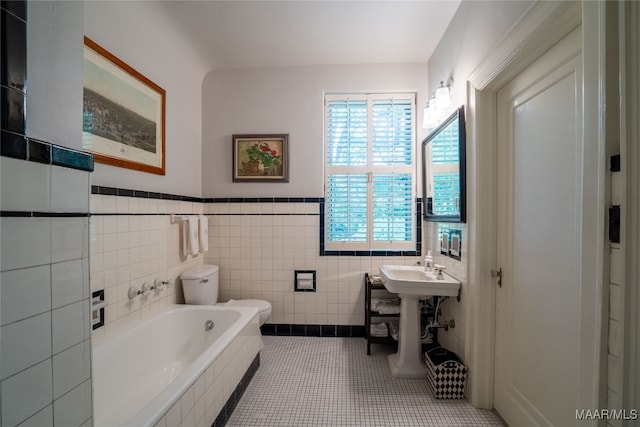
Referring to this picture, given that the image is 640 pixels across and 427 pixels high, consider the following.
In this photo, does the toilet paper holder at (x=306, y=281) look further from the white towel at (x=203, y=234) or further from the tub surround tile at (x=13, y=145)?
the tub surround tile at (x=13, y=145)

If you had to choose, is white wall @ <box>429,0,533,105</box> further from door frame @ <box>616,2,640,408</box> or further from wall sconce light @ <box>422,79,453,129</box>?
door frame @ <box>616,2,640,408</box>

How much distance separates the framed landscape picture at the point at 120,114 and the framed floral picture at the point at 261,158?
Answer: 74 cm

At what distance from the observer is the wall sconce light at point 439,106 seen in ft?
6.27

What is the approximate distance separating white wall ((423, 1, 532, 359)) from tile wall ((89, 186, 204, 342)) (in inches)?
87.8

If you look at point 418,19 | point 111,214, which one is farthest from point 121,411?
point 418,19

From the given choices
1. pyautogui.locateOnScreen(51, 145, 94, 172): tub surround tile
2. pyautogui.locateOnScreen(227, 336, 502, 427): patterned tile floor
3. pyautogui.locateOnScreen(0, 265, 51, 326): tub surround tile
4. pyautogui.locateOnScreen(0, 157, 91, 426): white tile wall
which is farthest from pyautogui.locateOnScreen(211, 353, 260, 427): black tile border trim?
pyautogui.locateOnScreen(51, 145, 94, 172): tub surround tile

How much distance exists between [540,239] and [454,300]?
82 centimetres

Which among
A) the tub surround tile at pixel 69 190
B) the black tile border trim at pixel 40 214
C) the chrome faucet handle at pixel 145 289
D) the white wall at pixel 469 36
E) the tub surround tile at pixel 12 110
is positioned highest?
the white wall at pixel 469 36

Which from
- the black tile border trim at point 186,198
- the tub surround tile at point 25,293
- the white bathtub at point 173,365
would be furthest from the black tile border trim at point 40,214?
the black tile border trim at point 186,198

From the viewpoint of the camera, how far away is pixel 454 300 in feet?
6.24

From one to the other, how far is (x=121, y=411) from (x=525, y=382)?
2.21m

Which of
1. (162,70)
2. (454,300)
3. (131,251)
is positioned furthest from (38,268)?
(454,300)

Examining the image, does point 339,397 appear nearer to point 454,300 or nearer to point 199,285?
point 454,300

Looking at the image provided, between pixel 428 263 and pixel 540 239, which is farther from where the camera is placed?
pixel 428 263
